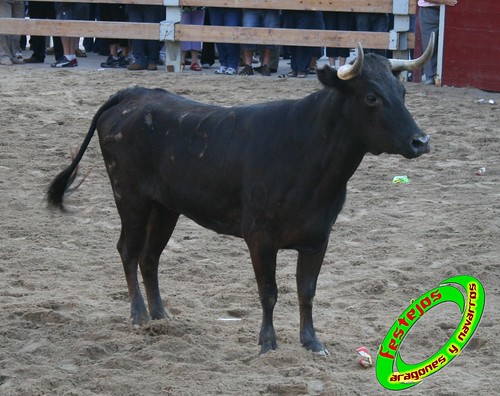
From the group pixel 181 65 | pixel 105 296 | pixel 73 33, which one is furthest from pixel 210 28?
pixel 105 296

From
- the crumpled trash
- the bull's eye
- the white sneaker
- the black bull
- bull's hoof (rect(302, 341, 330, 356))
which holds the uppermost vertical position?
the bull's eye

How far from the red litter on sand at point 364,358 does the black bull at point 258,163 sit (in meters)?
0.21

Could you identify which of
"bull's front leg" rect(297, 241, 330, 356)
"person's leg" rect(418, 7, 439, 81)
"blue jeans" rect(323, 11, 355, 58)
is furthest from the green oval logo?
"blue jeans" rect(323, 11, 355, 58)

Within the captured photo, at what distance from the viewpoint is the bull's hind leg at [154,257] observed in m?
6.32

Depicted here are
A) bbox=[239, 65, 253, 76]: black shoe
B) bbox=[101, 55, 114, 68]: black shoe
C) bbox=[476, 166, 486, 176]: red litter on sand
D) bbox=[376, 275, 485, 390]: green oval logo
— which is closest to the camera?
bbox=[376, 275, 485, 390]: green oval logo

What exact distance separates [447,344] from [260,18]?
1165 centimetres

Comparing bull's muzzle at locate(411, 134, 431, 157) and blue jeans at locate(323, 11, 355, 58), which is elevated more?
bull's muzzle at locate(411, 134, 431, 157)

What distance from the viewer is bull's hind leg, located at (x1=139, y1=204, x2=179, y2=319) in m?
6.32

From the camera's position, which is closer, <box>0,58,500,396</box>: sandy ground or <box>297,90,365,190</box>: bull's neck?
<box>0,58,500,396</box>: sandy ground

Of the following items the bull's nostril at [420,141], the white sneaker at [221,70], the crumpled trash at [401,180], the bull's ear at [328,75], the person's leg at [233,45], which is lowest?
the crumpled trash at [401,180]

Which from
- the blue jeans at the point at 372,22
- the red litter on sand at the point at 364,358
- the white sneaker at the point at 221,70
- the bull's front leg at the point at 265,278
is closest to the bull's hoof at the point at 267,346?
the bull's front leg at the point at 265,278

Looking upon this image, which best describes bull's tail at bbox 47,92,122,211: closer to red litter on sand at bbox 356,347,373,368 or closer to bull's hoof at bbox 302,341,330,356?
bull's hoof at bbox 302,341,330,356

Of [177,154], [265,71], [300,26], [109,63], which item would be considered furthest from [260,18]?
[177,154]

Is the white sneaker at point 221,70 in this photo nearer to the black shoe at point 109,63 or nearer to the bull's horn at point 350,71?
the black shoe at point 109,63
